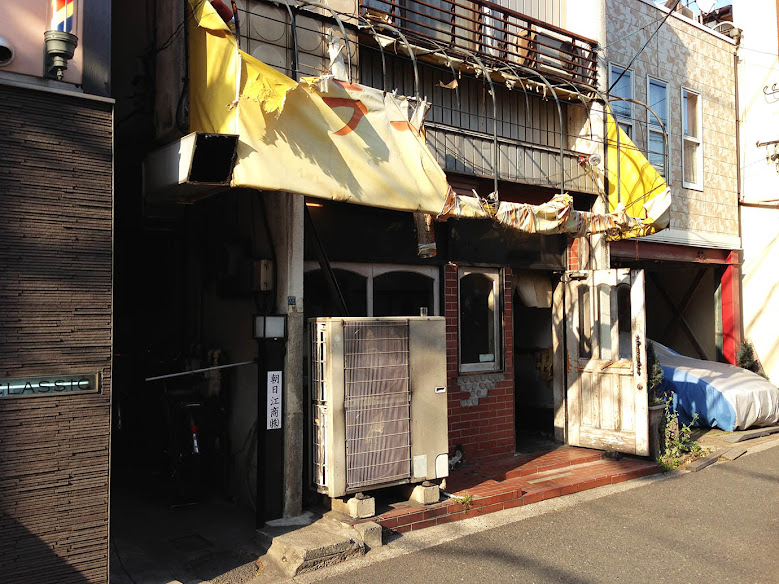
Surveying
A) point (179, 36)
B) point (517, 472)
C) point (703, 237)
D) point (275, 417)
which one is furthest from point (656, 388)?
point (179, 36)

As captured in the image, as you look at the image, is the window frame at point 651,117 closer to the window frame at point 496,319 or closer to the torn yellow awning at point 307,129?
the window frame at point 496,319

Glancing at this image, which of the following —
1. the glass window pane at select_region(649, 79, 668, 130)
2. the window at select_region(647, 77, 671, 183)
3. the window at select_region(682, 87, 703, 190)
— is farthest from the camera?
the window at select_region(682, 87, 703, 190)

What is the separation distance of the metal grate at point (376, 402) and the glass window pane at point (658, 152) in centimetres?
807

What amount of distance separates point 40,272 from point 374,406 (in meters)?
3.21

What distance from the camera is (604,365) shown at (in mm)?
9539

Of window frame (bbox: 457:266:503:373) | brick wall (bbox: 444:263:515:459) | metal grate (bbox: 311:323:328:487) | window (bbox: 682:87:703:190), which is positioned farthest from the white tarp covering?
metal grate (bbox: 311:323:328:487)

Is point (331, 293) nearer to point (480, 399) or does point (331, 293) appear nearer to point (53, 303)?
point (480, 399)

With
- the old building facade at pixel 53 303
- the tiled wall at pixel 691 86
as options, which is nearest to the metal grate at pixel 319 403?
the old building facade at pixel 53 303

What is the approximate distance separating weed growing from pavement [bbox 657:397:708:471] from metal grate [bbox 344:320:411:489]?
4.41 metres

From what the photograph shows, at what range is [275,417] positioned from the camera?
21.5 ft

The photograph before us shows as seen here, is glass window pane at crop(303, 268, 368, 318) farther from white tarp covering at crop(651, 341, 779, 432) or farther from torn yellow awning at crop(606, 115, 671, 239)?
white tarp covering at crop(651, 341, 779, 432)

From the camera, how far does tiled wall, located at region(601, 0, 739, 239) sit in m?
12.5

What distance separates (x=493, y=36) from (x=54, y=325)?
280 inches

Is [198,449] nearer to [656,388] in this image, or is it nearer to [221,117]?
[221,117]
